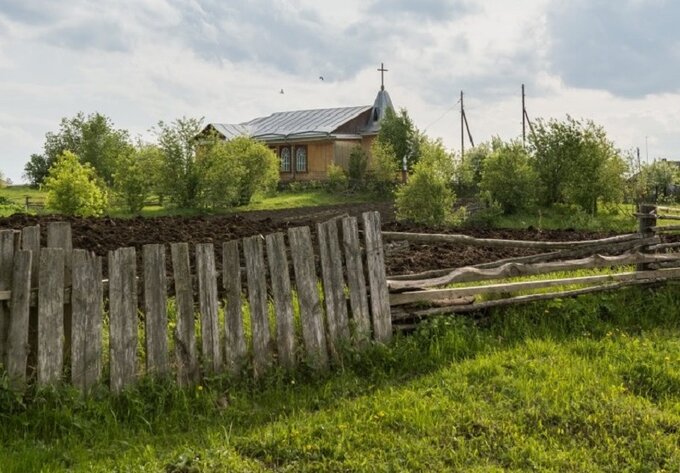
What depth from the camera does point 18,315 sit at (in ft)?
14.4

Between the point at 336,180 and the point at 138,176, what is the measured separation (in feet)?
40.5

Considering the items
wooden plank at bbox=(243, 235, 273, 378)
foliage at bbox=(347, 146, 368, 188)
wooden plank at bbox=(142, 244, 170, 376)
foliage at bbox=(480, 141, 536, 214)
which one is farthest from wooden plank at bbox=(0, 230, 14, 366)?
foliage at bbox=(347, 146, 368, 188)

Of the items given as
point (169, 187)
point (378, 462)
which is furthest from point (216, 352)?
point (169, 187)

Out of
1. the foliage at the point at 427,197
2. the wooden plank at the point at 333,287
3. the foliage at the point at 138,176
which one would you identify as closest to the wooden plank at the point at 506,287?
the wooden plank at the point at 333,287

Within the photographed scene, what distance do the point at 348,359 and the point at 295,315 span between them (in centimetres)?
62

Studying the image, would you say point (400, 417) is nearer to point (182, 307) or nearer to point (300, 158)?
point (182, 307)

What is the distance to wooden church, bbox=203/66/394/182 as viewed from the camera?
40812mm

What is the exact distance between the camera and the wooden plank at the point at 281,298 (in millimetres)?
5168

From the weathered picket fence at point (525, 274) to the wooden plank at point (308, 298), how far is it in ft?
2.69

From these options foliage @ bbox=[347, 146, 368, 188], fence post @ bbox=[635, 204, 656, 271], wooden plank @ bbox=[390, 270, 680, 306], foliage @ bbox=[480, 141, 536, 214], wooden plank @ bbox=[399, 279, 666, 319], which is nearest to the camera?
wooden plank @ bbox=[390, 270, 680, 306]

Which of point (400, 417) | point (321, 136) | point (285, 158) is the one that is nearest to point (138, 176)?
point (321, 136)

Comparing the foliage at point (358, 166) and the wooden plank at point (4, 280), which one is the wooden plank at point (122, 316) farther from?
the foliage at point (358, 166)

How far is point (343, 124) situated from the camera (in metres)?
41.5

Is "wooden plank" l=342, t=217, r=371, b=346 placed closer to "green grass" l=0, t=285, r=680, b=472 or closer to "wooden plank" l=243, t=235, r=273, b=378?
"green grass" l=0, t=285, r=680, b=472
